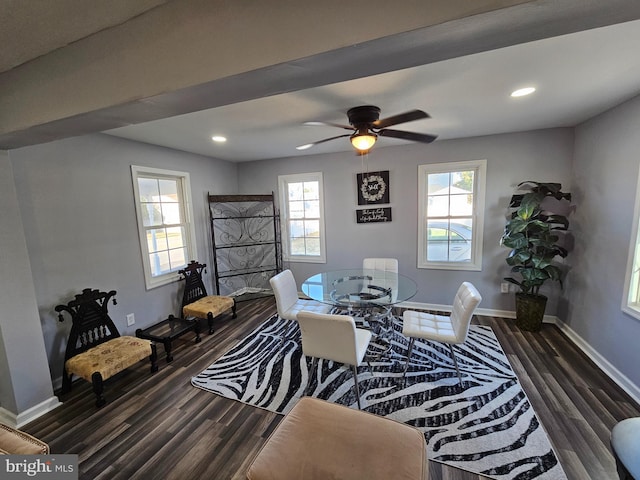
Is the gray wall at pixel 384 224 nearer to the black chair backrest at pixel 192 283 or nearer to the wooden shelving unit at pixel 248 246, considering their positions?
the black chair backrest at pixel 192 283

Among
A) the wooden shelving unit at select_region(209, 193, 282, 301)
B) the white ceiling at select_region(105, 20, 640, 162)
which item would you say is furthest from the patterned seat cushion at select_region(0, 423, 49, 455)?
the wooden shelving unit at select_region(209, 193, 282, 301)

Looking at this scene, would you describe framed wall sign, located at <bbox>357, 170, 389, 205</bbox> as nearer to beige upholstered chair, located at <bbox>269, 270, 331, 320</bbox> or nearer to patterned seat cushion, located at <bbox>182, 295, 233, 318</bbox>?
beige upholstered chair, located at <bbox>269, 270, 331, 320</bbox>

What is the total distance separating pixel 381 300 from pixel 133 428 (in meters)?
2.23

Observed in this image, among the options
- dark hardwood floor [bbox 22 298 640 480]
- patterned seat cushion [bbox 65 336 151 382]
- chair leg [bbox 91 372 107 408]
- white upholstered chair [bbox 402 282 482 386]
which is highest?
white upholstered chair [bbox 402 282 482 386]

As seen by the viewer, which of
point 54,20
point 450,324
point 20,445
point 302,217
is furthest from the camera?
point 302,217

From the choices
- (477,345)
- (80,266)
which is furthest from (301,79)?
(477,345)

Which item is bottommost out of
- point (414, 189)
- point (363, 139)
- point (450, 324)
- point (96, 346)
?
point (96, 346)

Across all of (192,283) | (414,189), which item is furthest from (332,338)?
(414,189)

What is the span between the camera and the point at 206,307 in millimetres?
3330

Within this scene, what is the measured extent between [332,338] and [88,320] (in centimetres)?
243

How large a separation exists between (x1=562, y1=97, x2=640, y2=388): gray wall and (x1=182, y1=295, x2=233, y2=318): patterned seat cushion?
410cm

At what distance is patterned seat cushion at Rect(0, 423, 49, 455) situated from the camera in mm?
1207

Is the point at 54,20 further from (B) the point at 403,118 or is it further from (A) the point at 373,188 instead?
(A) the point at 373,188

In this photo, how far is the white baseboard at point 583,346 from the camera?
82.6 inches
